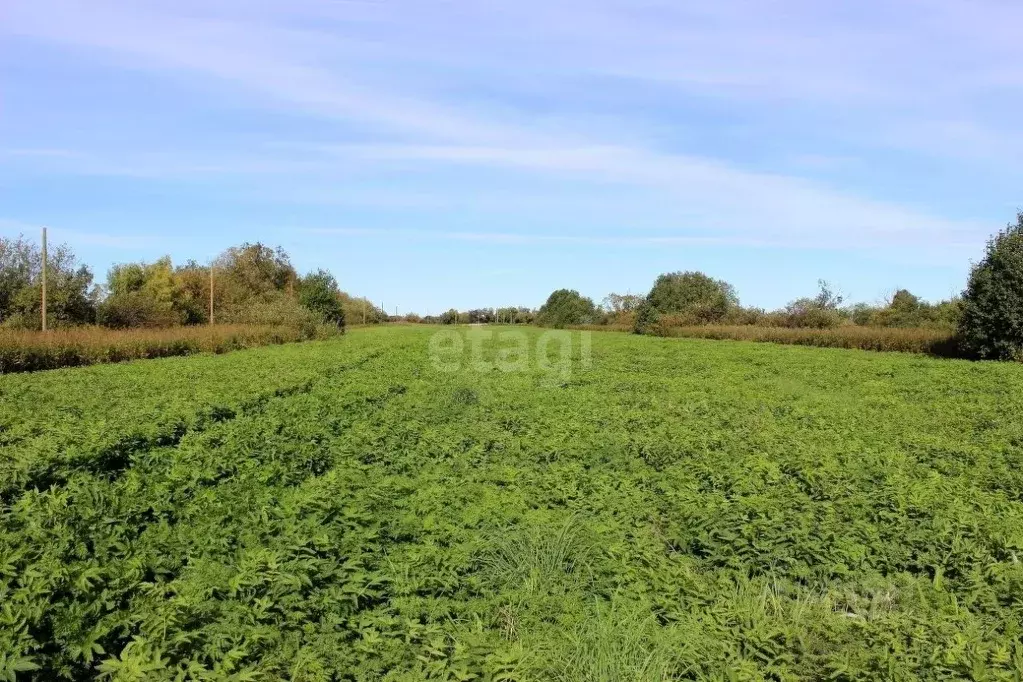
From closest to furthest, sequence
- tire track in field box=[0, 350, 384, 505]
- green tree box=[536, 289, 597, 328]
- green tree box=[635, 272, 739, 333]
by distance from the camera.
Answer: tire track in field box=[0, 350, 384, 505] → green tree box=[635, 272, 739, 333] → green tree box=[536, 289, 597, 328]

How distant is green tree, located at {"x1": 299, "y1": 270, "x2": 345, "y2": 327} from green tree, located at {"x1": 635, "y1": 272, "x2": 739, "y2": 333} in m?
26.9

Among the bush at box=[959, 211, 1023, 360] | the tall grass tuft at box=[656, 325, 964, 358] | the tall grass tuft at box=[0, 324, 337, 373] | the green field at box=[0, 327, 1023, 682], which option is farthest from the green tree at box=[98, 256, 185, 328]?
the bush at box=[959, 211, 1023, 360]

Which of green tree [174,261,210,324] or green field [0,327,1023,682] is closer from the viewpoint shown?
green field [0,327,1023,682]

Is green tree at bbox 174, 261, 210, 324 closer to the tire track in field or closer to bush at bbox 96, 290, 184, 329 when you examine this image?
bush at bbox 96, 290, 184, 329

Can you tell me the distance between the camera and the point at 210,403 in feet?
32.8

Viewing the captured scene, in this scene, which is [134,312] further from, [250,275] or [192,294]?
[250,275]

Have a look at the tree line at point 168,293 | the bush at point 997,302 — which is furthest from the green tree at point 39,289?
the bush at point 997,302

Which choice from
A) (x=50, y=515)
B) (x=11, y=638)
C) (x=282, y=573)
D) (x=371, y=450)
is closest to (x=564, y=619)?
(x=282, y=573)

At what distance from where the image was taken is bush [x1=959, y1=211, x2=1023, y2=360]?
2292 cm

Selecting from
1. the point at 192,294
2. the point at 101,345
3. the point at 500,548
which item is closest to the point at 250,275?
the point at 192,294

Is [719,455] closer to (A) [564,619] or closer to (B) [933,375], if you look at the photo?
(A) [564,619]

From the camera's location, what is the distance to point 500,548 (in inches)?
201

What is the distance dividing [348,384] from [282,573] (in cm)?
1029

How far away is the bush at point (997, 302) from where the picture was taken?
22.9m
